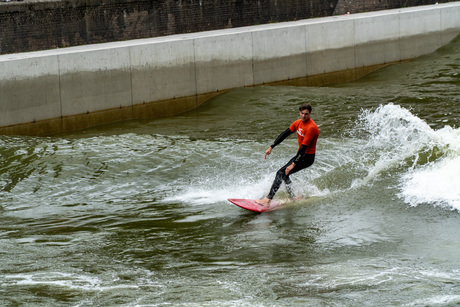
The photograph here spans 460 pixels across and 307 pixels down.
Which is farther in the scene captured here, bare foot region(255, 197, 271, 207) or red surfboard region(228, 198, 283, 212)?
bare foot region(255, 197, 271, 207)

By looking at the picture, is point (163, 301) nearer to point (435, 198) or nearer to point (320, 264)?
point (320, 264)

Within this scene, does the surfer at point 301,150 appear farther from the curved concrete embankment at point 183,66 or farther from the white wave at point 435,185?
the curved concrete embankment at point 183,66

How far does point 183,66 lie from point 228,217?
1136 cm

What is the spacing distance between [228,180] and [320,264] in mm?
4929

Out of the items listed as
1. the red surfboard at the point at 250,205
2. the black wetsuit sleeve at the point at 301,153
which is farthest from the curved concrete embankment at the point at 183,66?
the black wetsuit sleeve at the point at 301,153

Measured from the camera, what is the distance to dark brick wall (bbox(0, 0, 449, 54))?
21.2m

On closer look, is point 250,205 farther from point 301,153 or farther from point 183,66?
point 183,66

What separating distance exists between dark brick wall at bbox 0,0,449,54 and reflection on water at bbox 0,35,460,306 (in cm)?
420

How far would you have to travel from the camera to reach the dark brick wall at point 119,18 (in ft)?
69.4

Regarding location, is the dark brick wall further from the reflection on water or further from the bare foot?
the bare foot

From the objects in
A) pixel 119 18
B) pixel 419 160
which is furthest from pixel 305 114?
pixel 119 18

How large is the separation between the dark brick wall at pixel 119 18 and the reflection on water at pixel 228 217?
4201 mm

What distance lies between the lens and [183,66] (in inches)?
869

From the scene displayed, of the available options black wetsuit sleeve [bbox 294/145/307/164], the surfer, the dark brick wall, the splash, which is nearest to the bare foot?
the surfer
